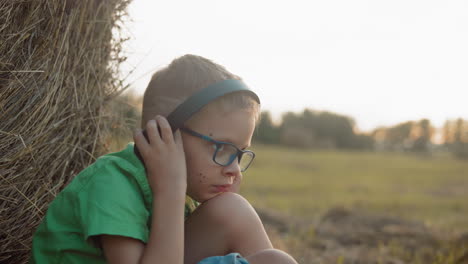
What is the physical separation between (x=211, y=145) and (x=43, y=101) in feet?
2.96

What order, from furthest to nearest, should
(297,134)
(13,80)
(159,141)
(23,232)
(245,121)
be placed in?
(297,134), (23,232), (13,80), (245,121), (159,141)

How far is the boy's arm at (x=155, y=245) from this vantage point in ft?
5.37

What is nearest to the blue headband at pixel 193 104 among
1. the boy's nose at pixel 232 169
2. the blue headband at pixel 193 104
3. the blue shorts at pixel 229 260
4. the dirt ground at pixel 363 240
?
the blue headband at pixel 193 104

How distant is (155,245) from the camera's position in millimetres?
1646

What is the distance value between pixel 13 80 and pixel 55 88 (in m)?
0.22

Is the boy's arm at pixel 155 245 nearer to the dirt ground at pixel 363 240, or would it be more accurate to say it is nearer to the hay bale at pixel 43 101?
the hay bale at pixel 43 101

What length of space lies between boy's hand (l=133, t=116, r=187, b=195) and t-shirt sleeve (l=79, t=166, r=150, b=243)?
0.30 ft

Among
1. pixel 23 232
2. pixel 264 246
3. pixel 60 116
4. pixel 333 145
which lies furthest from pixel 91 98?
pixel 333 145

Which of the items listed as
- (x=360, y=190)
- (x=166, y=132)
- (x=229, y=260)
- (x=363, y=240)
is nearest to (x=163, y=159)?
(x=166, y=132)

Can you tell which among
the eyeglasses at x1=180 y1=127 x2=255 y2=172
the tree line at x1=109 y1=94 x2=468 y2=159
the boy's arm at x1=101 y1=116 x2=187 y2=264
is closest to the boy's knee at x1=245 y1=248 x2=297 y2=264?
the boy's arm at x1=101 y1=116 x2=187 y2=264

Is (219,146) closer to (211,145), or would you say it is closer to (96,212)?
(211,145)

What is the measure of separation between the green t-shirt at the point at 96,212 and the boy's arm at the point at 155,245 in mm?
43

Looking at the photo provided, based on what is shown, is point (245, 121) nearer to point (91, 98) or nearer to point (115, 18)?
point (91, 98)

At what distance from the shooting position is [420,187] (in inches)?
464
